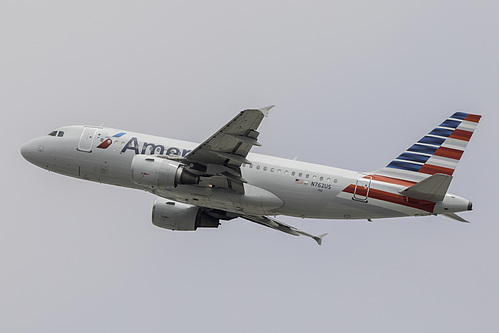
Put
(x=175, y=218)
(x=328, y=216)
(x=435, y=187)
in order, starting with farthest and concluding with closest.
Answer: (x=175, y=218) → (x=328, y=216) → (x=435, y=187)

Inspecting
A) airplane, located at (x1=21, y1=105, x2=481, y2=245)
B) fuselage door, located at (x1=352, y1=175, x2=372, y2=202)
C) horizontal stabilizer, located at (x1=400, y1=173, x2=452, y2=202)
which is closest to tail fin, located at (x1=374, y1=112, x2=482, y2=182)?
airplane, located at (x1=21, y1=105, x2=481, y2=245)

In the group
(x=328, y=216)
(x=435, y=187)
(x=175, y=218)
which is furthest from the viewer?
(x=175, y=218)

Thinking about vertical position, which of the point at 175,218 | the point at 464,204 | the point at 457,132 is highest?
the point at 457,132

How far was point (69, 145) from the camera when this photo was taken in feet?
163

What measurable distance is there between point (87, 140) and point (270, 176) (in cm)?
1132

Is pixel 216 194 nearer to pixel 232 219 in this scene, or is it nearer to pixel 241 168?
pixel 241 168

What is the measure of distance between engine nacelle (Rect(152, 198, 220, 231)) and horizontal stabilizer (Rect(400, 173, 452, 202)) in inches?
535

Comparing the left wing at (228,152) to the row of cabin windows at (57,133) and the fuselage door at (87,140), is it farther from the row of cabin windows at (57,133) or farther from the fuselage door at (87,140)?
the row of cabin windows at (57,133)

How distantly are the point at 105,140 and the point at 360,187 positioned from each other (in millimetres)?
15144

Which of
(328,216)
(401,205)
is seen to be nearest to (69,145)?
(328,216)

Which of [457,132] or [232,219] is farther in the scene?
[232,219]

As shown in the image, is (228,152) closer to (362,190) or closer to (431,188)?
(362,190)

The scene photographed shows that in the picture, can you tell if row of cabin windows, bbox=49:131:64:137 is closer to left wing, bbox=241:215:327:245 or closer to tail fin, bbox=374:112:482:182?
left wing, bbox=241:215:327:245

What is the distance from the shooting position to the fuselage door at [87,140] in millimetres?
49062
